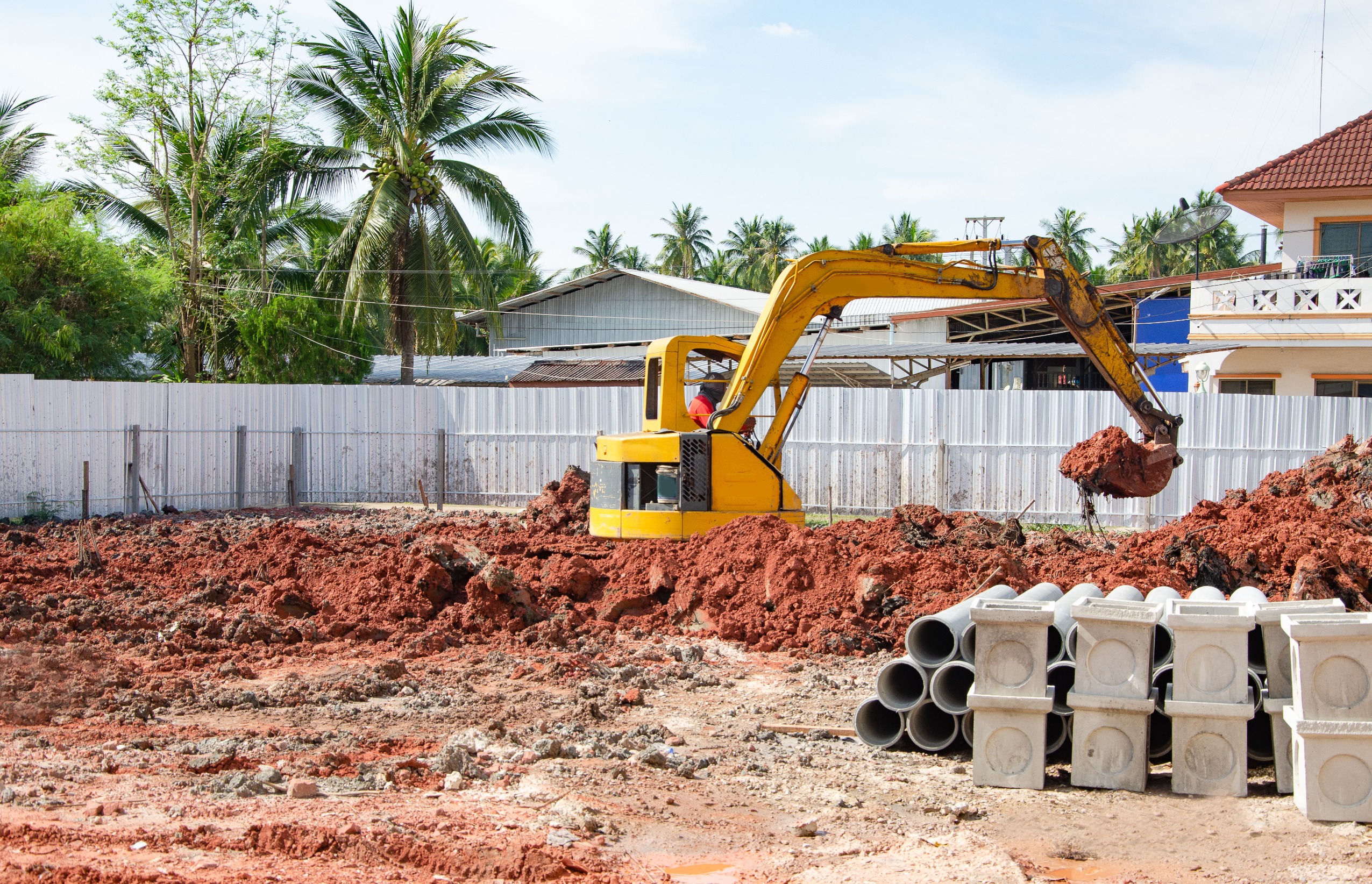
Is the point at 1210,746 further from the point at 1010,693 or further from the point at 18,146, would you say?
the point at 18,146

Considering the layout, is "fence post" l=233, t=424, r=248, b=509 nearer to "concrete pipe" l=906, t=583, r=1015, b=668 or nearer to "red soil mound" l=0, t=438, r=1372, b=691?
"red soil mound" l=0, t=438, r=1372, b=691

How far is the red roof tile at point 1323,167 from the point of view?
2319 cm

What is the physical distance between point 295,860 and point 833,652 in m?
5.94

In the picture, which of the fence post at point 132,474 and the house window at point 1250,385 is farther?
the house window at point 1250,385

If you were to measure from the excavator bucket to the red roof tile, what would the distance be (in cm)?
1333

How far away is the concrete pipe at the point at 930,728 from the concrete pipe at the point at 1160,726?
112 cm

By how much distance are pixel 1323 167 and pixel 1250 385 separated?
472 cm

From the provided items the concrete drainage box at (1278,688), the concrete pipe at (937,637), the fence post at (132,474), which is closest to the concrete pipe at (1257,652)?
the concrete drainage box at (1278,688)

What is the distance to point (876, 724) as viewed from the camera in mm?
7180

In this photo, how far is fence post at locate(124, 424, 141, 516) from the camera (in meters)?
20.2

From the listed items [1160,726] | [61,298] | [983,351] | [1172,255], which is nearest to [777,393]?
[1160,726]

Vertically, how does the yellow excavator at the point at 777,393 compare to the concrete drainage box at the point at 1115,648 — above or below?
above

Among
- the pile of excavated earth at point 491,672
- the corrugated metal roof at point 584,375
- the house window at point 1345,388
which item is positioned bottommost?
the pile of excavated earth at point 491,672

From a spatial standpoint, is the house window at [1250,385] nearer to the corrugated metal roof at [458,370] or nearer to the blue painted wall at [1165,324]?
the blue painted wall at [1165,324]
